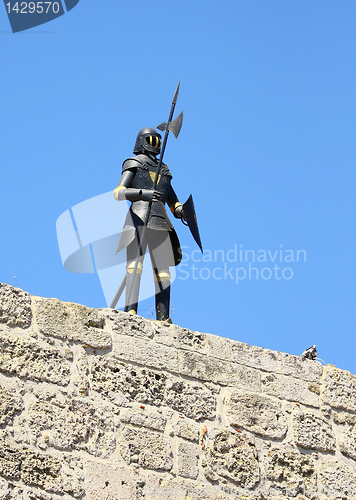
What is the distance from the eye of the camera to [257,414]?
4.58 meters

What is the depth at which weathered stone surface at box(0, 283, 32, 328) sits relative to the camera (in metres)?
4.03

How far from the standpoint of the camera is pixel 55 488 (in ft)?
12.0

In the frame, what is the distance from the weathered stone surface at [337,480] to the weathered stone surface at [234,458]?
53cm

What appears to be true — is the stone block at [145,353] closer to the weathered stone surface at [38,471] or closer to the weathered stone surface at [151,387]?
the weathered stone surface at [151,387]

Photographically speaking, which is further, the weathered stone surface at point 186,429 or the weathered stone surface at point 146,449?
the weathered stone surface at point 186,429

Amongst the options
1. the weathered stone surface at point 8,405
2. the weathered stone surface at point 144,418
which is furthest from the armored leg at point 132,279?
the weathered stone surface at point 8,405

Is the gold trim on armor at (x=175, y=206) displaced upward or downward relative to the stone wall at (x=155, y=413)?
upward

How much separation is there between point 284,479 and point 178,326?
49.7 inches

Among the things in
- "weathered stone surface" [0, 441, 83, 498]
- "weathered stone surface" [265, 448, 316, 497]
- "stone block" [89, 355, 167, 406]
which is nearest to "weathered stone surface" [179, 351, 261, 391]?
"stone block" [89, 355, 167, 406]

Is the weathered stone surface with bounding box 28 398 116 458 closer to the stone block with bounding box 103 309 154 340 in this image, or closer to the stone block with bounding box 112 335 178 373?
the stone block with bounding box 112 335 178 373

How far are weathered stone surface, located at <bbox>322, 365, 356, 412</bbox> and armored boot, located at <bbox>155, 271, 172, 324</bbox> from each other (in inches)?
51.8

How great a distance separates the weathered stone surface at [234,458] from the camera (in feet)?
14.0

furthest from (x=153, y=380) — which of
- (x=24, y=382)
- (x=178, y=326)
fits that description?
(x=24, y=382)

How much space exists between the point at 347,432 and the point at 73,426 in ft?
6.91
